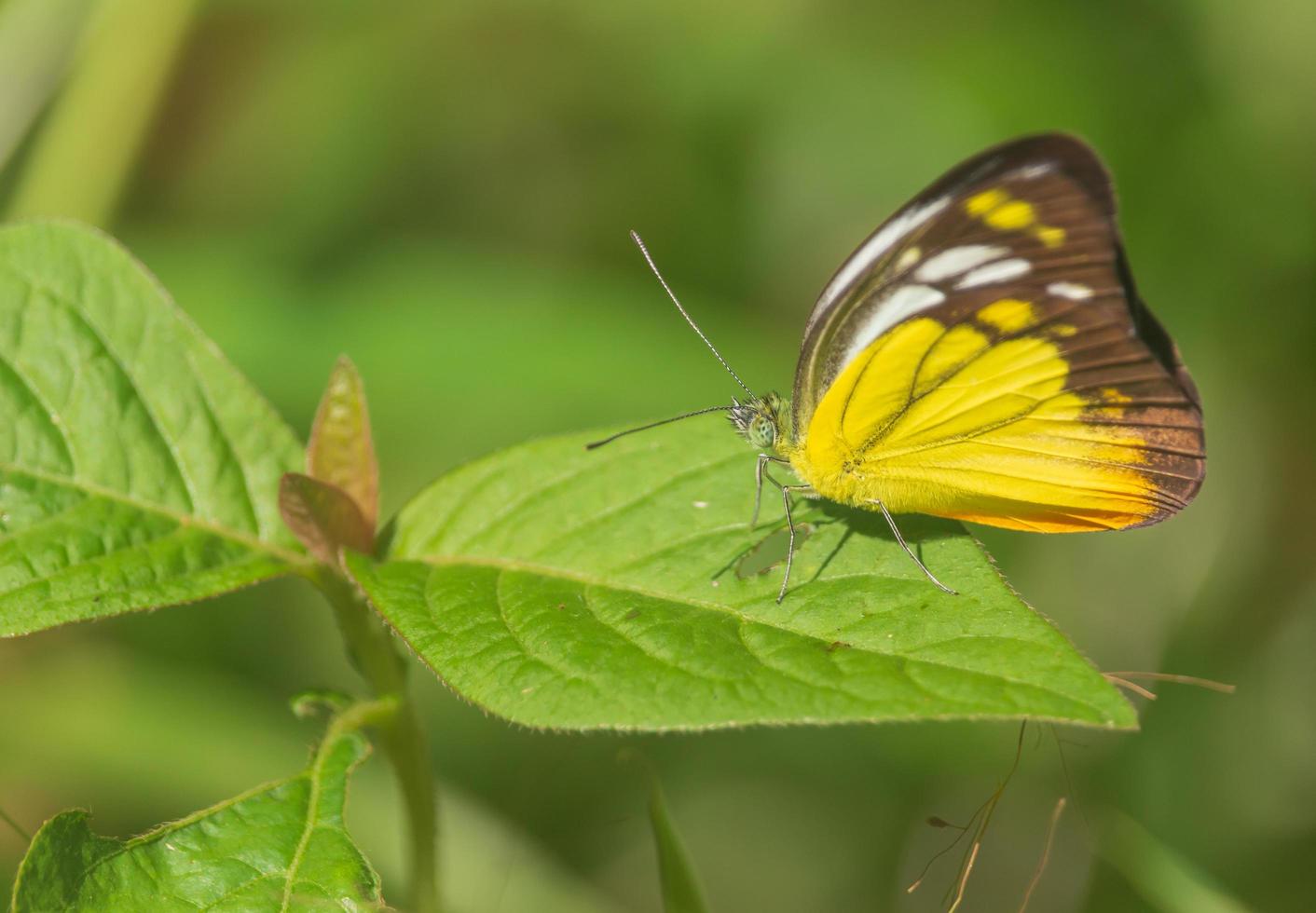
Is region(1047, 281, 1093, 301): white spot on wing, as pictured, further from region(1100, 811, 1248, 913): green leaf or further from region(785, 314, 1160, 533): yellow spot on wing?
region(1100, 811, 1248, 913): green leaf

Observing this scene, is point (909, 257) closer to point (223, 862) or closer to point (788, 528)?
point (788, 528)

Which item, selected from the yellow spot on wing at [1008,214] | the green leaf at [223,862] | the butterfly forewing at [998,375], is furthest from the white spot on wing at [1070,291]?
the green leaf at [223,862]

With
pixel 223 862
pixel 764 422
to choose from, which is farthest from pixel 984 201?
pixel 223 862

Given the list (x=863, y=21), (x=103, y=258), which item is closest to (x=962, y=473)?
(x=103, y=258)

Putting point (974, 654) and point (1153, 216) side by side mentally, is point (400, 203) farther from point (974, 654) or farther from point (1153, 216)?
point (974, 654)

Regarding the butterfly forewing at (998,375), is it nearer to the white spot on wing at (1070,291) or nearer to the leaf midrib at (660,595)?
the white spot on wing at (1070,291)

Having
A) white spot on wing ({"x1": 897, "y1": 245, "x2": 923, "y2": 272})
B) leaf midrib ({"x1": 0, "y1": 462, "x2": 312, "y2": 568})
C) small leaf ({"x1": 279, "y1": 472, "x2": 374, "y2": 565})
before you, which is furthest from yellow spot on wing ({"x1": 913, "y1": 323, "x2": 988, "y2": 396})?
leaf midrib ({"x1": 0, "y1": 462, "x2": 312, "y2": 568})

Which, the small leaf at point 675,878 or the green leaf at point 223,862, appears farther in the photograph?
the small leaf at point 675,878
